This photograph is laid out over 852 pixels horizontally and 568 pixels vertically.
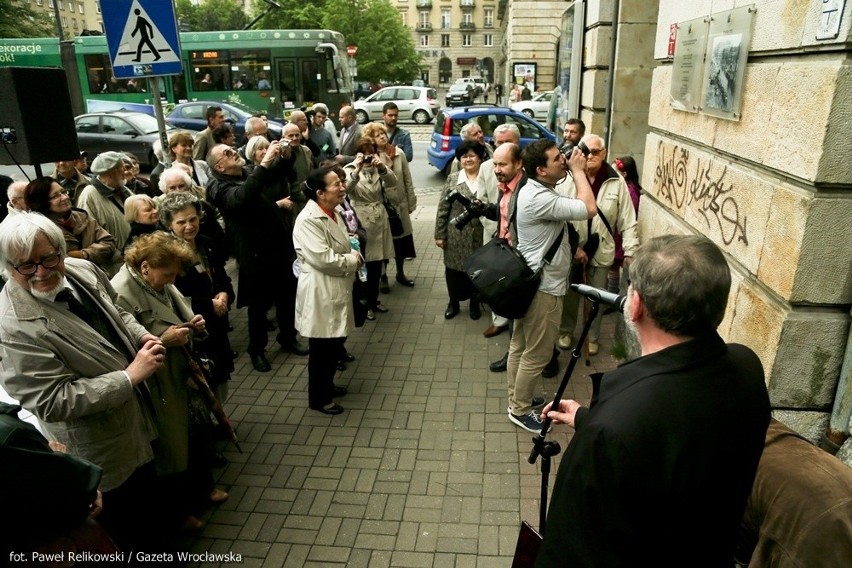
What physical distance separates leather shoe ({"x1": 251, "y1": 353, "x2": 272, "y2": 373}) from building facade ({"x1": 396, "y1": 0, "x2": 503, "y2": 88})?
2691 inches

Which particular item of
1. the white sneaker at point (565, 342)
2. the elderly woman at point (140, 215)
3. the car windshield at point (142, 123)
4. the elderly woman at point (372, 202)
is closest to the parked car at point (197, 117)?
the car windshield at point (142, 123)

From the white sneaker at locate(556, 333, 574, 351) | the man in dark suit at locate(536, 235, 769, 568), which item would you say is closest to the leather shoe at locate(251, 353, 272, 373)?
the white sneaker at locate(556, 333, 574, 351)

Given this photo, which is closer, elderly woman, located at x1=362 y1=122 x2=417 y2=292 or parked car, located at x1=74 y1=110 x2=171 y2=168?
elderly woman, located at x1=362 y1=122 x2=417 y2=292

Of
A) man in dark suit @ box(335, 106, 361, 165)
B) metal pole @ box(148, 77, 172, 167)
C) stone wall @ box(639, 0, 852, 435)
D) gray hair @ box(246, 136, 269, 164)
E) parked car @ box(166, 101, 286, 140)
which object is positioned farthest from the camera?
parked car @ box(166, 101, 286, 140)

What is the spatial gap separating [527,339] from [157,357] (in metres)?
2.37

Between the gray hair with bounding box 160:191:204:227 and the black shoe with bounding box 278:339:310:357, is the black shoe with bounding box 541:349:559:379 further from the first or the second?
the gray hair with bounding box 160:191:204:227

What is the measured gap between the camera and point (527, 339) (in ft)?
13.8

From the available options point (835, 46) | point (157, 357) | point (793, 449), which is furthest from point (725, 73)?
point (157, 357)

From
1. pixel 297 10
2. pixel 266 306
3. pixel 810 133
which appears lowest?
pixel 266 306

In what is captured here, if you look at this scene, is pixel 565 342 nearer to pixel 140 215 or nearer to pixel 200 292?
pixel 200 292

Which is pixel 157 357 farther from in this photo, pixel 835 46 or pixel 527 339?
pixel 835 46

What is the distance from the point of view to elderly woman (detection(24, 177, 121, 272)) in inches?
162

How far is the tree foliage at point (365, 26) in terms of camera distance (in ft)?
134

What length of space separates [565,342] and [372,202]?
7.91ft
